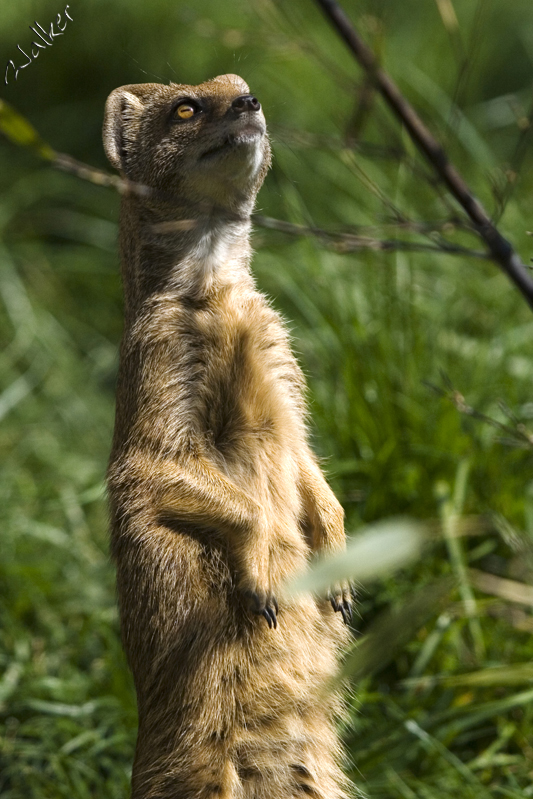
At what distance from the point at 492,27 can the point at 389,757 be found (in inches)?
227

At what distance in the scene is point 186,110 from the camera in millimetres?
2357

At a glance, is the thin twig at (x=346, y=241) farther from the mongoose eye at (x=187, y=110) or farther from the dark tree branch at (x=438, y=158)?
the mongoose eye at (x=187, y=110)

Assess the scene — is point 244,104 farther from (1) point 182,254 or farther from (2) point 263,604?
(2) point 263,604

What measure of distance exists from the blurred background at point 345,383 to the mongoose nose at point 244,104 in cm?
24

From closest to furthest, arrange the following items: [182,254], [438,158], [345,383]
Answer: [438,158], [182,254], [345,383]

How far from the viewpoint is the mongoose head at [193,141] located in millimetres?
2215

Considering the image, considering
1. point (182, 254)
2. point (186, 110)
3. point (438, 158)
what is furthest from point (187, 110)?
point (438, 158)

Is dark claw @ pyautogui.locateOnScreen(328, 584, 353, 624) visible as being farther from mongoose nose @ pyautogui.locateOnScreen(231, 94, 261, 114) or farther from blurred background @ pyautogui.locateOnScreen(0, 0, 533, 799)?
mongoose nose @ pyautogui.locateOnScreen(231, 94, 261, 114)

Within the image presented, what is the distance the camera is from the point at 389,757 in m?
2.98

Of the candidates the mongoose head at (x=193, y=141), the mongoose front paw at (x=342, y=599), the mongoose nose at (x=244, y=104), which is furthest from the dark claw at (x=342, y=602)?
the mongoose nose at (x=244, y=104)

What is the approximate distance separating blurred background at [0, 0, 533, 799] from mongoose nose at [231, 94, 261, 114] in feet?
0.78

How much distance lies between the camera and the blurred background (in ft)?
9.52

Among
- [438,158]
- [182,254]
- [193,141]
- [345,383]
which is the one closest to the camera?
[438,158]

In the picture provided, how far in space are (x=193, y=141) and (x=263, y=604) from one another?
3.63 feet
